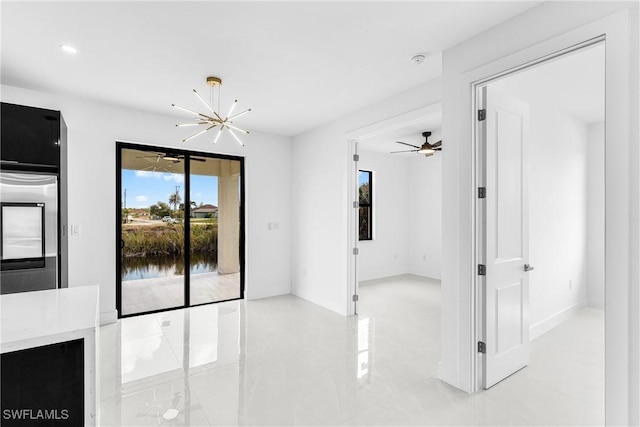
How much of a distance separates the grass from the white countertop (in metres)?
2.80

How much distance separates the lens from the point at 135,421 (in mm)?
2104

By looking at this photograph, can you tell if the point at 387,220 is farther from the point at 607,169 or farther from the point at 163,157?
the point at 607,169

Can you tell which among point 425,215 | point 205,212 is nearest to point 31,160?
point 205,212

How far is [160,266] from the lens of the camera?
442 centimetres

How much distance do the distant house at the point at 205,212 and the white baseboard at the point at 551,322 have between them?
426 centimetres

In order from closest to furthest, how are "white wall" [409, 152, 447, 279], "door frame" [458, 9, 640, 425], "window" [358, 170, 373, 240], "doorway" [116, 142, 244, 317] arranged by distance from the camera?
1. "door frame" [458, 9, 640, 425]
2. "doorway" [116, 142, 244, 317]
3. "white wall" [409, 152, 447, 279]
4. "window" [358, 170, 373, 240]

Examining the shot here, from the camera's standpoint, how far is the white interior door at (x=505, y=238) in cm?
244

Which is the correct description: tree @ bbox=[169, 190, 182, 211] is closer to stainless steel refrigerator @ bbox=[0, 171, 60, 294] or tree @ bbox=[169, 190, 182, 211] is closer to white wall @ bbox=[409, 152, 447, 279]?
stainless steel refrigerator @ bbox=[0, 171, 60, 294]

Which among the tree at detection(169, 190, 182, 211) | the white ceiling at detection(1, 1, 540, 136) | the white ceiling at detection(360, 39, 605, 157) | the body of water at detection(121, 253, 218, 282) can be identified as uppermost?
the white ceiling at detection(1, 1, 540, 136)

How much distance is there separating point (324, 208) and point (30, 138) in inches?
129

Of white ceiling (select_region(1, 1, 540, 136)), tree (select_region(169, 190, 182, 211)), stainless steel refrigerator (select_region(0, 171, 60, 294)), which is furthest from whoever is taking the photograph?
tree (select_region(169, 190, 182, 211))

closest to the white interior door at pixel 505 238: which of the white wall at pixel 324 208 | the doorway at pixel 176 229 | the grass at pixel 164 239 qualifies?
the white wall at pixel 324 208

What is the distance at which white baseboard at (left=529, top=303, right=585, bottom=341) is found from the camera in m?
3.43

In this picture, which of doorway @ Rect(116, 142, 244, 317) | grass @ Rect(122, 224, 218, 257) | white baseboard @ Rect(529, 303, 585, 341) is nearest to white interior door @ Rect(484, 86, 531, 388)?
white baseboard @ Rect(529, 303, 585, 341)
